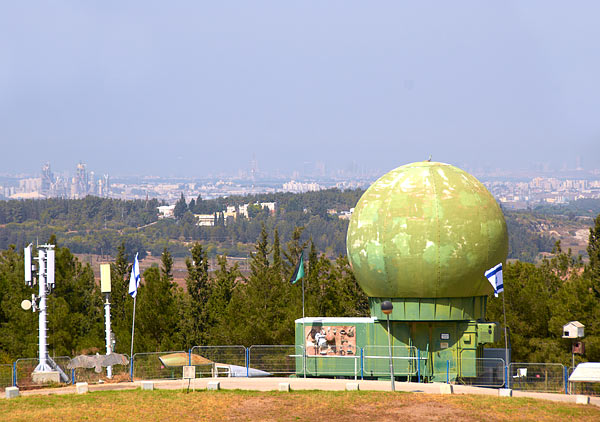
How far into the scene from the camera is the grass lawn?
1031 inches

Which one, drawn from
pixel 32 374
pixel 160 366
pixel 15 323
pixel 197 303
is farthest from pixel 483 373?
pixel 15 323

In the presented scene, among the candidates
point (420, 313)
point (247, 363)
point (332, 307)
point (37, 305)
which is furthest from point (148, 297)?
point (420, 313)

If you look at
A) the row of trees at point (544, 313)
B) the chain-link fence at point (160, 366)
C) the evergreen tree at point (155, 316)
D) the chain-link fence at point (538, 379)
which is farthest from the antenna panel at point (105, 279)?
the row of trees at point (544, 313)

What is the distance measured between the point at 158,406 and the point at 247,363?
7789 mm

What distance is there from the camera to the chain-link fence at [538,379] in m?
32.8

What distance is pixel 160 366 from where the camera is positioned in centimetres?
3888

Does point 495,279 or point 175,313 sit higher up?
point 495,279

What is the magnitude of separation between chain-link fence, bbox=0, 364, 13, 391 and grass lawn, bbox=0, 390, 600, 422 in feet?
15.1

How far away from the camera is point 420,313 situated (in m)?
33.9

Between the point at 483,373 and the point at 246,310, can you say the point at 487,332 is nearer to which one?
the point at 483,373

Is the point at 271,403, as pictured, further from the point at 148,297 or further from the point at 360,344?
the point at 148,297

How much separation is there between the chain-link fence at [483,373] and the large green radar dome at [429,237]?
2.66 m

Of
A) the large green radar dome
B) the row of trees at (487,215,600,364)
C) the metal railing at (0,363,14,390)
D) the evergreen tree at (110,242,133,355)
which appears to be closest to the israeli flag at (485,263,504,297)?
the large green radar dome

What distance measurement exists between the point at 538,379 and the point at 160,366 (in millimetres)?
16331
